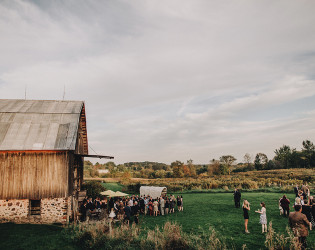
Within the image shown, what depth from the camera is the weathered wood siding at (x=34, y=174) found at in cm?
1511

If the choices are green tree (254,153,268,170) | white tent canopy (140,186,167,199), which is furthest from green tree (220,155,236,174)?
white tent canopy (140,186,167,199)

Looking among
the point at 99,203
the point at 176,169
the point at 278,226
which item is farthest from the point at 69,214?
the point at 176,169

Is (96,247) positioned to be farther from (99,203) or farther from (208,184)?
(208,184)

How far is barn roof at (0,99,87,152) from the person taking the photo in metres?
15.8

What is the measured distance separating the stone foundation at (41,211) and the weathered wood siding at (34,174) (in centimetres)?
37

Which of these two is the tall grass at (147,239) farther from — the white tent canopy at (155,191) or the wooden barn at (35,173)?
the white tent canopy at (155,191)

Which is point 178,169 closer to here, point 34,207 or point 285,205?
point 285,205

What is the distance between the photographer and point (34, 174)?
15.4 meters

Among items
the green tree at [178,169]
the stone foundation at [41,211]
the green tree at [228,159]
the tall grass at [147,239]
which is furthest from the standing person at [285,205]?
the green tree at [228,159]

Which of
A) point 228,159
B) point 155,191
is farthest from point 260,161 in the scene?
point 155,191

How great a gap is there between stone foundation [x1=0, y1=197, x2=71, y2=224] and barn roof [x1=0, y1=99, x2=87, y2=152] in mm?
3645

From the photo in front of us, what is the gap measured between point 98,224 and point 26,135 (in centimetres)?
873

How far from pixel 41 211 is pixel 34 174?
255 cm

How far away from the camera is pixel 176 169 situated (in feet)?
221
